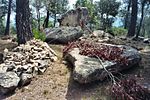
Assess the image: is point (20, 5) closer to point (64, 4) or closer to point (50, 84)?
point (50, 84)

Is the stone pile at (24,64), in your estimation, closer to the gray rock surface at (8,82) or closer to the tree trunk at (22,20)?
the gray rock surface at (8,82)

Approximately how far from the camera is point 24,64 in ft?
20.8

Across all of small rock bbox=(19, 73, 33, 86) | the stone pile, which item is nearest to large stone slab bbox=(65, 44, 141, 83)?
the stone pile

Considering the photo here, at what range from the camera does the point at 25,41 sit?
7953 millimetres

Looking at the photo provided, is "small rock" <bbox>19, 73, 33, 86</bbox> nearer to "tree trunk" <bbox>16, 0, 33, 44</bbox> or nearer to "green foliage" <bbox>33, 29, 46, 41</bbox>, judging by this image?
"tree trunk" <bbox>16, 0, 33, 44</bbox>

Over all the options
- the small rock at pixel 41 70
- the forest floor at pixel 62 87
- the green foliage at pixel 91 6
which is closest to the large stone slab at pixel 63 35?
the forest floor at pixel 62 87

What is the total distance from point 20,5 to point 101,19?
1685 centimetres

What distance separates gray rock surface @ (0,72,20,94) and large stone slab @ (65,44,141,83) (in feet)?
3.97

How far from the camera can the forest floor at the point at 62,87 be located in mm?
5547

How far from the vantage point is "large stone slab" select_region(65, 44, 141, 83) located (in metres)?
5.64

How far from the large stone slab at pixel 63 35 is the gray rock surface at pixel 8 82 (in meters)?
3.15

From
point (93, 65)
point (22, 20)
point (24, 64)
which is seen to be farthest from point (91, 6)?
point (93, 65)

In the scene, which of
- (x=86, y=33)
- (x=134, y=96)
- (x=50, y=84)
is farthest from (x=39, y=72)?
(x=86, y=33)

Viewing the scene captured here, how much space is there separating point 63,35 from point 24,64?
2719 millimetres
